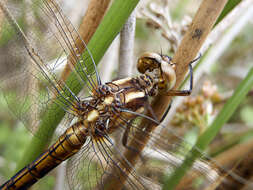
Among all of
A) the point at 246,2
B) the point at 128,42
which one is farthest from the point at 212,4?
the point at 246,2

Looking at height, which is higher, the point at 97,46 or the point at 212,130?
the point at 97,46

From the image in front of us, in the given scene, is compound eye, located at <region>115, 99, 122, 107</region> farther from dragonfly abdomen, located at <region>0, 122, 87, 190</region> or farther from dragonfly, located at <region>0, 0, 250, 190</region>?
dragonfly abdomen, located at <region>0, 122, 87, 190</region>

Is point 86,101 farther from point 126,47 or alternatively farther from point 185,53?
point 185,53

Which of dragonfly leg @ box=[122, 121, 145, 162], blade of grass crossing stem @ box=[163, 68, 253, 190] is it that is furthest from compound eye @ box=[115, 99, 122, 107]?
blade of grass crossing stem @ box=[163, 68, 253, 190]

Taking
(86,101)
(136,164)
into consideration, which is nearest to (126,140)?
(136,164)

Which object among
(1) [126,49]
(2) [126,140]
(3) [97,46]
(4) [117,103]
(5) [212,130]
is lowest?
(5) [212,130]

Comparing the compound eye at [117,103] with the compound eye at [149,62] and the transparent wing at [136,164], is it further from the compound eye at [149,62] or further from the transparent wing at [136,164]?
the compound eye at [149,62]
